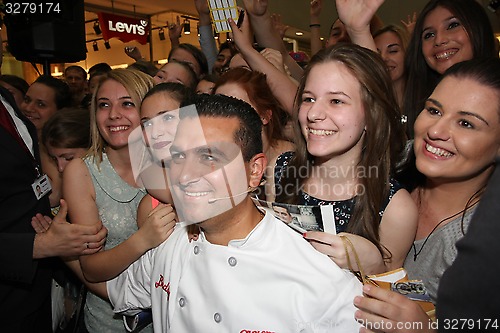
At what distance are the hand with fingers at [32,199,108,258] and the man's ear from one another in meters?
0.71

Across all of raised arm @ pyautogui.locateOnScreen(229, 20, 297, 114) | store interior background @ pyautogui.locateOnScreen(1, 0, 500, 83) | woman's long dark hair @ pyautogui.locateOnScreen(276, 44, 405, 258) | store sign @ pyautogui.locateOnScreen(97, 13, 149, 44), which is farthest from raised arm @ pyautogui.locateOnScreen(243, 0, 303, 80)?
store sign @ pyautogui.locateOnScreen(97, 13, 149, 44)

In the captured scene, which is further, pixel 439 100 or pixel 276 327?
pixel 439 100

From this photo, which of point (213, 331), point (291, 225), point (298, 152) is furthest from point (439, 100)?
point (213, 331)

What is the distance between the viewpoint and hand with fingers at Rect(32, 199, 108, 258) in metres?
1.56

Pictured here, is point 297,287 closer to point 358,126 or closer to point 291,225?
point 291,225

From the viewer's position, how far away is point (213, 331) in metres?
1.14

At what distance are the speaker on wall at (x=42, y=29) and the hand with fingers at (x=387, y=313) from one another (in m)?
3.26

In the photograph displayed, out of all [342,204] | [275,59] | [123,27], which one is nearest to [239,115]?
[342,204]

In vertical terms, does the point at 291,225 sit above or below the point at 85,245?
above

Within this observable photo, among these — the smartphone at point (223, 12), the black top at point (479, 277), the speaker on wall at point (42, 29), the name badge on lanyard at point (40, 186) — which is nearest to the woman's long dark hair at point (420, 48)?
the smartphone at point (223, 12)

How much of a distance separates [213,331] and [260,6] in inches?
84.1

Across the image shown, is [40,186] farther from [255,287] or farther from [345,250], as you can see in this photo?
[345,250]

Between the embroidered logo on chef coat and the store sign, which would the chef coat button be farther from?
the store sign

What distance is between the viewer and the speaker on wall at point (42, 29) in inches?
129
